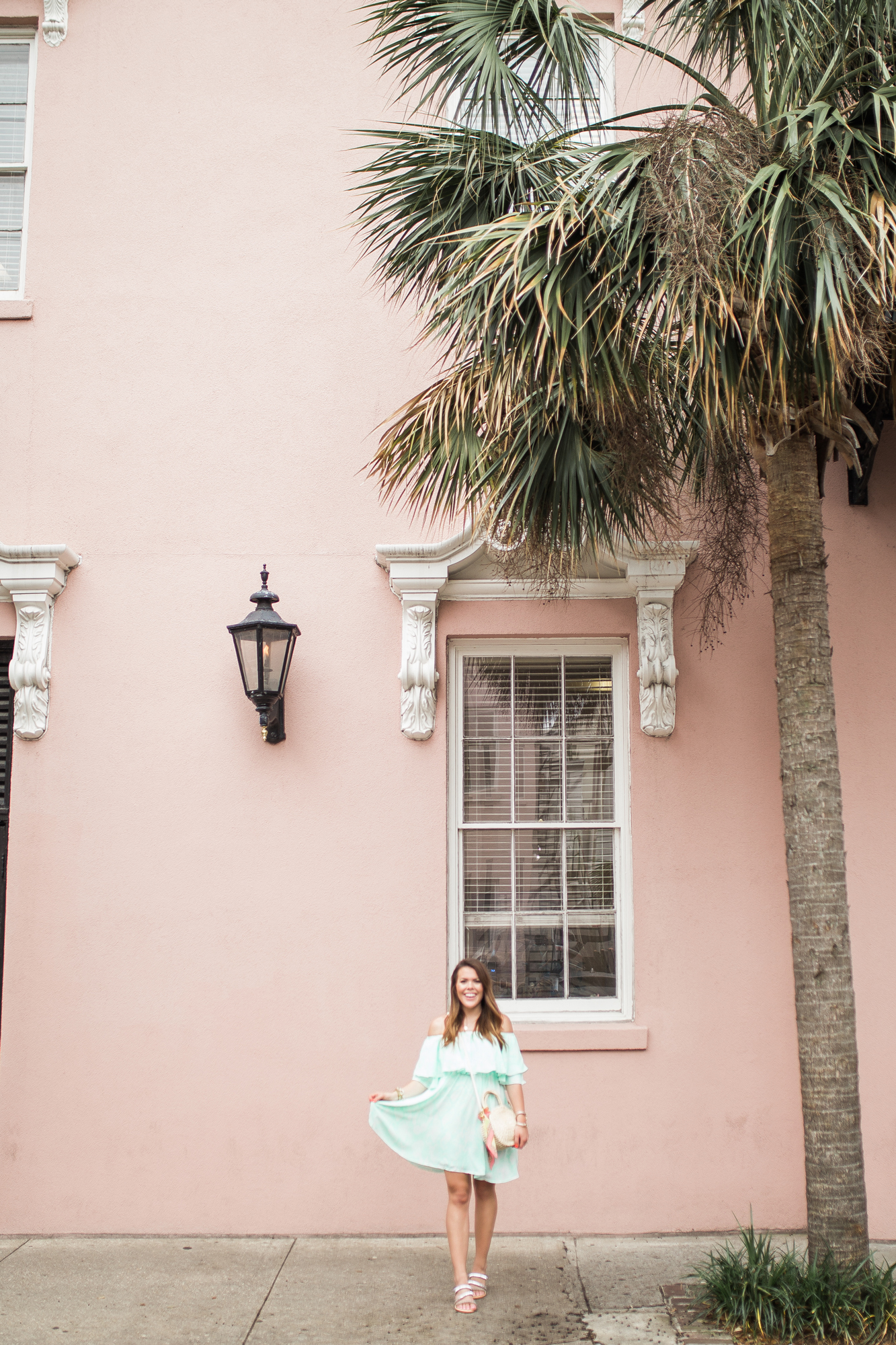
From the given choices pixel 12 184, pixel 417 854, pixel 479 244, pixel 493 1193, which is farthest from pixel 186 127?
pixel 493 1193

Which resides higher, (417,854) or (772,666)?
(772,666)

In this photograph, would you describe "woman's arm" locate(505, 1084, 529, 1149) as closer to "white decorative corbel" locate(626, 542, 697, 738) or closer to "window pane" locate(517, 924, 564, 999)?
"window pane" locate(517, 924, 564, 999)

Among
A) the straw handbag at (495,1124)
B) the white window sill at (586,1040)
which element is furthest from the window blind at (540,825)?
the straw handbag at (495,1124)

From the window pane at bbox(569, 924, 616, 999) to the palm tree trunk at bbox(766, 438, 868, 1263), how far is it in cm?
160

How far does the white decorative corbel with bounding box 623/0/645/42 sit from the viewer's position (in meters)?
6.28

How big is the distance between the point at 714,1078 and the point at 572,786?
5.57ft

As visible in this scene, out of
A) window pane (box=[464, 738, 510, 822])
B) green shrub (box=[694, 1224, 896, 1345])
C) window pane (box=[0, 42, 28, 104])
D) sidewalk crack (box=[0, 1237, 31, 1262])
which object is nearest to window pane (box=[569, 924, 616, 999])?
window pane (box=[464, 738, 510, 822])

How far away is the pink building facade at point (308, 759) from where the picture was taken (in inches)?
223

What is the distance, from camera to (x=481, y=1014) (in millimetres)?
4758

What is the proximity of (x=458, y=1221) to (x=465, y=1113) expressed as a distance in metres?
0.44

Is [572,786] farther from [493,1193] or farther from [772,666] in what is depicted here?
[493,1193]

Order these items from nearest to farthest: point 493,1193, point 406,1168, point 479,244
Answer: point 479,244 < point 493,1193 < point 406,1168

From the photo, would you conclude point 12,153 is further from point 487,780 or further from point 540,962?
point 540,962

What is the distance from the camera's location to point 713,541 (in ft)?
19.1
